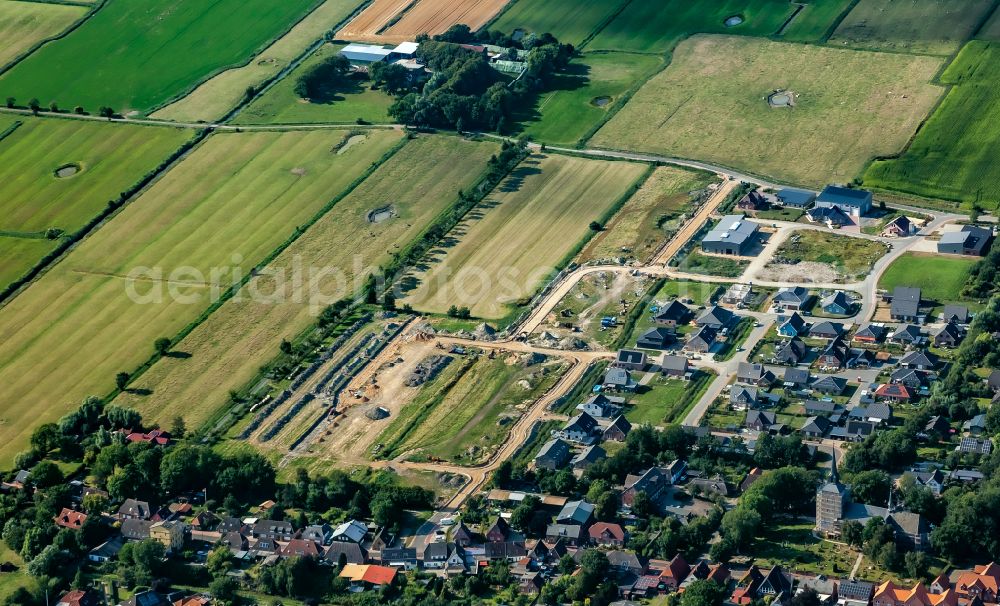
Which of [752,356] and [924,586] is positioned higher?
[752,356]

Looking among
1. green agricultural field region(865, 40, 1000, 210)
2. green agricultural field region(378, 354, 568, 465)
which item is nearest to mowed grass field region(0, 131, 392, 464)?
green agricultural field region(378, 354, 568, 465)

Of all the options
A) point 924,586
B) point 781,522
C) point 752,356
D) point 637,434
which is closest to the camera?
point 924,586

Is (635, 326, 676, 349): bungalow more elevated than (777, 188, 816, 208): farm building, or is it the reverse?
(777, 188, 816, 208): farm building

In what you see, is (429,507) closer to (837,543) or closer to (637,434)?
(637,434)

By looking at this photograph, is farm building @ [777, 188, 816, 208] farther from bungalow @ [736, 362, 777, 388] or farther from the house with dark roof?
bungalow @ [736, 362, 777, 388]

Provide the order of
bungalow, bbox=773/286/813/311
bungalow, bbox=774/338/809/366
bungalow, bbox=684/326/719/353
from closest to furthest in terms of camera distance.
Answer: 1. bungalow, bbox=774/338/809/366
2. bungalow, bbox=684/326/719/353
3. bungalow, bbox=773/286/813/311

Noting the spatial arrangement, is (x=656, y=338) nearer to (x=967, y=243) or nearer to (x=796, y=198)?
(x=796, y=198)

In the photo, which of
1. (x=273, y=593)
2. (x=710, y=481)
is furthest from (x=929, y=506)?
(x=273, y=593)
